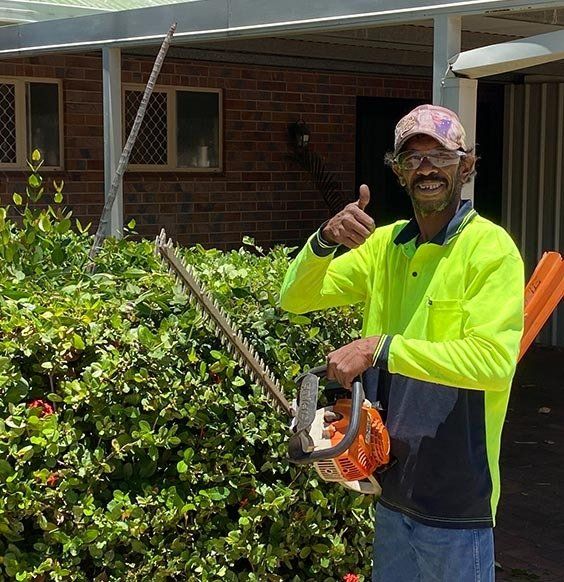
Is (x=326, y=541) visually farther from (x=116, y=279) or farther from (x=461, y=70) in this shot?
(x=461, y=70)

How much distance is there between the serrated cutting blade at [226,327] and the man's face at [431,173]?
96cm

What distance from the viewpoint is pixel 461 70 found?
4.40 m

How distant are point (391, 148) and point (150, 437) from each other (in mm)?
8042

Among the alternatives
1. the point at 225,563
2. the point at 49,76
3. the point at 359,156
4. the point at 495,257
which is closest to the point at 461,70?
the point at 495,257

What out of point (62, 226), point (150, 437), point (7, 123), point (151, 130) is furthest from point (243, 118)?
point (150, 437)

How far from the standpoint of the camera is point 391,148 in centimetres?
1096

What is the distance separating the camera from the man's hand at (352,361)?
2.66 m

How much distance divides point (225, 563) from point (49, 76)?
598 cm

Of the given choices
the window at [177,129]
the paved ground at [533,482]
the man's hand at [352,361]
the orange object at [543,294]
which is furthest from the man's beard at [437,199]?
the window at [177,129]

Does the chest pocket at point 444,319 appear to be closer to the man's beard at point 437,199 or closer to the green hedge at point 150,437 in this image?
the man's beard at point 437,199

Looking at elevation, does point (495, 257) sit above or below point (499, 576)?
above

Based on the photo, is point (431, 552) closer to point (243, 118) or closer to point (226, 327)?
point (226, 327)

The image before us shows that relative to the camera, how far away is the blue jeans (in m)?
2.80

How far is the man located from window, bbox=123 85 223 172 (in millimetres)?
6479
